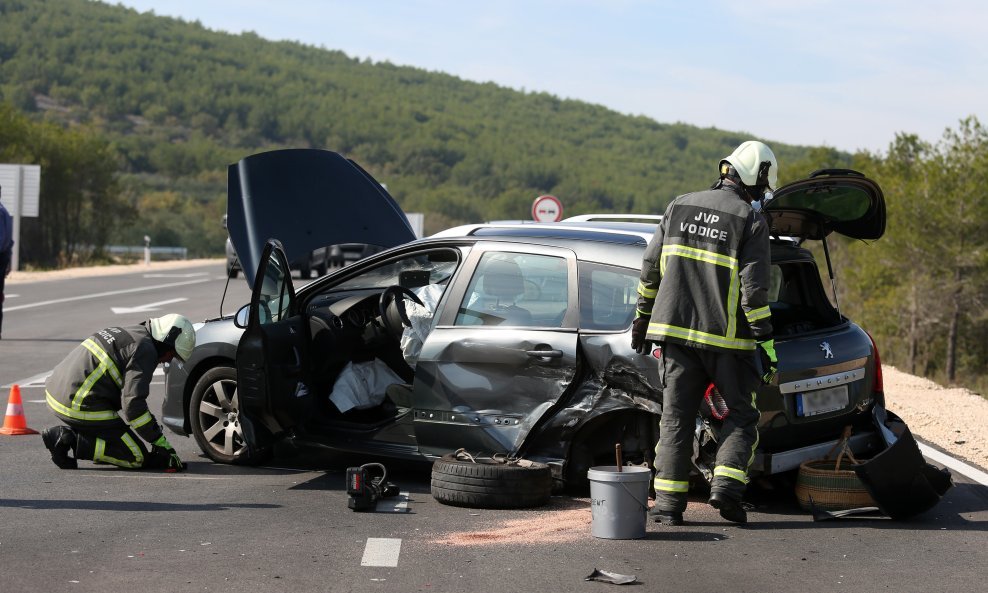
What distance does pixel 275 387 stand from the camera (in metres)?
7.70

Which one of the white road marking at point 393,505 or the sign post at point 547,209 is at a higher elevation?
the sign post at point 547,209

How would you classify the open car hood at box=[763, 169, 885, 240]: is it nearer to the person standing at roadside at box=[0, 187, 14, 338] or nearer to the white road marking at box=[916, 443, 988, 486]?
the white road marking at box=[916, 443, 988, 486]

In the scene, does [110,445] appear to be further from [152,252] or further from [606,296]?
[152,252]

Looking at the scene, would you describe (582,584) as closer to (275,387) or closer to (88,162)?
(275,387)

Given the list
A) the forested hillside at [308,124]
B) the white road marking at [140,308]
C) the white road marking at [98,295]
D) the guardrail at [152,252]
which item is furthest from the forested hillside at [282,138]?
the white road marking at [140,308]

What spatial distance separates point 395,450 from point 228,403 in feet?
4.22

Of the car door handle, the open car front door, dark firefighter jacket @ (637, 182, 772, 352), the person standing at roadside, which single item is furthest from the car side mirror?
the person standing at roadside

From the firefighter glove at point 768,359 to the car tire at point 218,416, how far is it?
3.41 metres

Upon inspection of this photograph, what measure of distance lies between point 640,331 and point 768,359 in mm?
672

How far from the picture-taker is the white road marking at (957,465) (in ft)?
27.5

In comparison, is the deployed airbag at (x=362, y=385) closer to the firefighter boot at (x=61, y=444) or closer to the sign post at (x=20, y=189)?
the firefighter boot at (x=61, y=444)

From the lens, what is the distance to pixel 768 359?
6.66 metres

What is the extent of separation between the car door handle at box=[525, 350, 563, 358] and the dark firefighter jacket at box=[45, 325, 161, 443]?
2485mm

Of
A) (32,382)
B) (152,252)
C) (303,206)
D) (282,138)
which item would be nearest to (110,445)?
(303,206)
